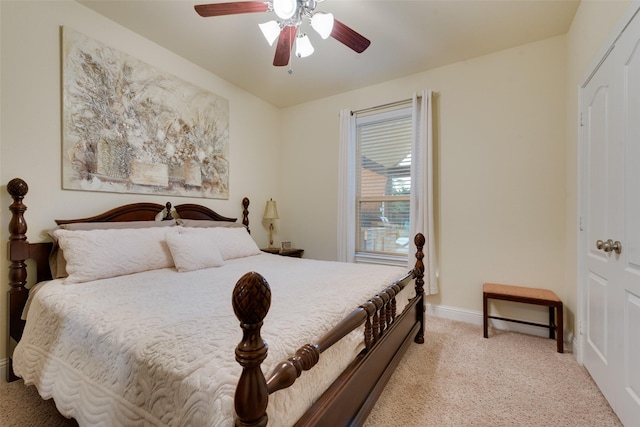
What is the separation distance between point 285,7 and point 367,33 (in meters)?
1.21

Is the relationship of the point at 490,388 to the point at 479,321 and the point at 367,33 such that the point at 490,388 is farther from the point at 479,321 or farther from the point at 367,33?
the point at 367,33

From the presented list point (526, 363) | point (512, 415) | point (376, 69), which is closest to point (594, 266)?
point (526, 363)

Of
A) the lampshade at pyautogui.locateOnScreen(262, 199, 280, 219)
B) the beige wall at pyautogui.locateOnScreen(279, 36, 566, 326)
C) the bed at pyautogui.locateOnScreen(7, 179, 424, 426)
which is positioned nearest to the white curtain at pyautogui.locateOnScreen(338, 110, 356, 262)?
the beige wall at pyautogui.locateOnScreen(279, 36, 566, 326)

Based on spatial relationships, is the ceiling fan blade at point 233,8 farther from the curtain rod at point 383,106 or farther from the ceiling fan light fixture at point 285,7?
the curtain rod at point 383,106

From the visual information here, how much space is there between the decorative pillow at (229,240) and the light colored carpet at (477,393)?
4.50 ft

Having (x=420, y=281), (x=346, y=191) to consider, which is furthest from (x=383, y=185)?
(x=420, y=281)

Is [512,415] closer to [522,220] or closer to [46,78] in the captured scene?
[522,220]

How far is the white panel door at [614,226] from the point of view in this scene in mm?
1350

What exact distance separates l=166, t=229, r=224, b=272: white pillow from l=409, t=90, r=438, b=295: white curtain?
2.04 metres

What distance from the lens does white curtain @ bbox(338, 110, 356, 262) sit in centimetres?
347

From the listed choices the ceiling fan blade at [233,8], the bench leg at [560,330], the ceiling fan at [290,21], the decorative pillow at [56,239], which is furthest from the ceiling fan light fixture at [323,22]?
the bench leg at [560,330]

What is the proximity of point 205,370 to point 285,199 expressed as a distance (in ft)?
11.2

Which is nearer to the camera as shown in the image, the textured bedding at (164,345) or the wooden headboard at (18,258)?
the textured bedding at (164,345)

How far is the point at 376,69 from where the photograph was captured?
10.0 feet
